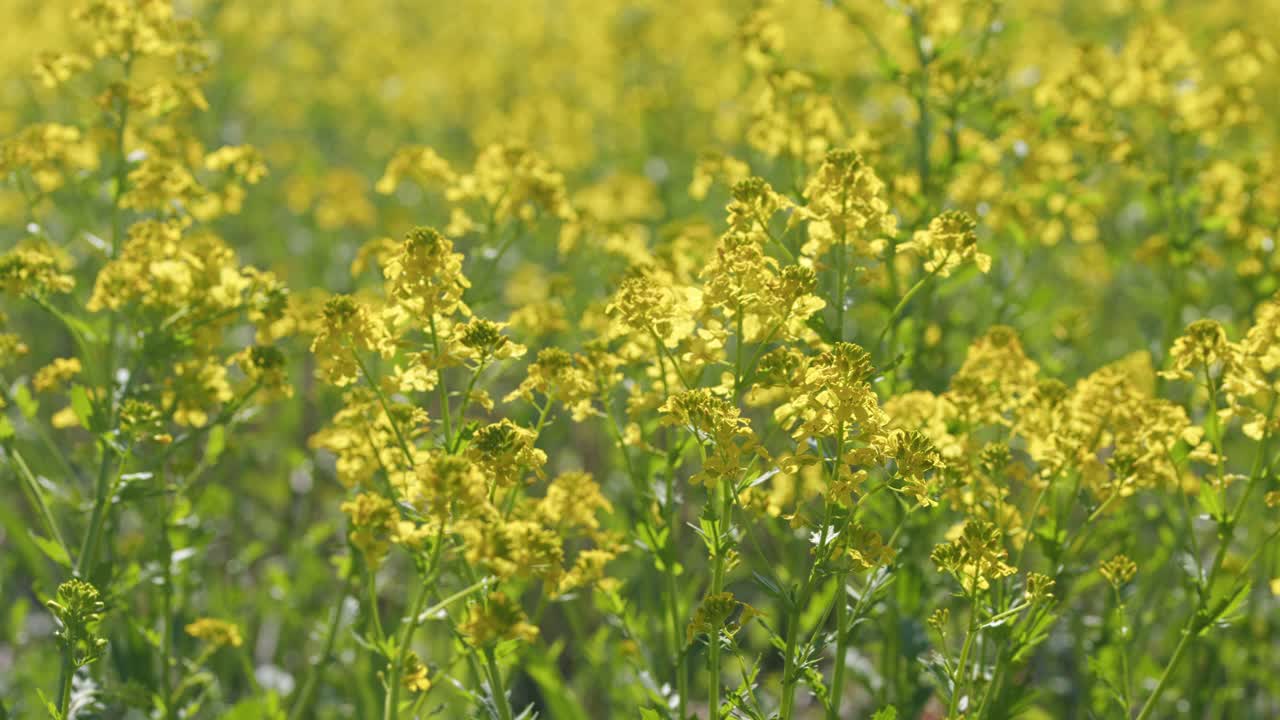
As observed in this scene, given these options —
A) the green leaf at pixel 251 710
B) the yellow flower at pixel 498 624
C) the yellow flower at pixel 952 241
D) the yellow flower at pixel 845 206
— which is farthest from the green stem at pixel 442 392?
the green leaf at pixel 251 710

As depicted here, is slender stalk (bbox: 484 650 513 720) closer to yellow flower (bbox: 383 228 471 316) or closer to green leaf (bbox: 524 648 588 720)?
yellow flower (bbox: 383 228 471 316)

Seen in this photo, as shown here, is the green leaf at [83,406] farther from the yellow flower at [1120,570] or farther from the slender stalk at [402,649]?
the yellow flower at [1120,570]

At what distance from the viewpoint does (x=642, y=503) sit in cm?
338

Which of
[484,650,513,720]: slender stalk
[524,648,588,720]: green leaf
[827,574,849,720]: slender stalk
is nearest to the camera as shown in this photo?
[484,650,513,720]: slender stalk

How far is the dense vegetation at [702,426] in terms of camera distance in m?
2.90

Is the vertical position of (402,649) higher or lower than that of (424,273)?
lower

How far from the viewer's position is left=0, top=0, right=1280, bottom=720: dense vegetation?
2898 millimetres

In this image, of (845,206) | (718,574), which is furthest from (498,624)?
(845,206)

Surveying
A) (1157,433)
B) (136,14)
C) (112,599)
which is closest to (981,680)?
(1157,433)

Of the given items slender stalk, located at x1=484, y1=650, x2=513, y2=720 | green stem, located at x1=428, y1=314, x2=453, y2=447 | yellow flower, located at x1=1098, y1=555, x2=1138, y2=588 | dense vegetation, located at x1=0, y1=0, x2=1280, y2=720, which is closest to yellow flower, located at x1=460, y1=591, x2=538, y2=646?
dense vegetation, located at x1=0, y1=0, x2=1280, y2=720

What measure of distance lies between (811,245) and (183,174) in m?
2.31

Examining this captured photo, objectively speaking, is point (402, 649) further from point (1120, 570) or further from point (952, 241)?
point (1120, 570)

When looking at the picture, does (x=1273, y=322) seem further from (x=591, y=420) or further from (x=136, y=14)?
(x=591, y=420)

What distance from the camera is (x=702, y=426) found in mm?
2768
